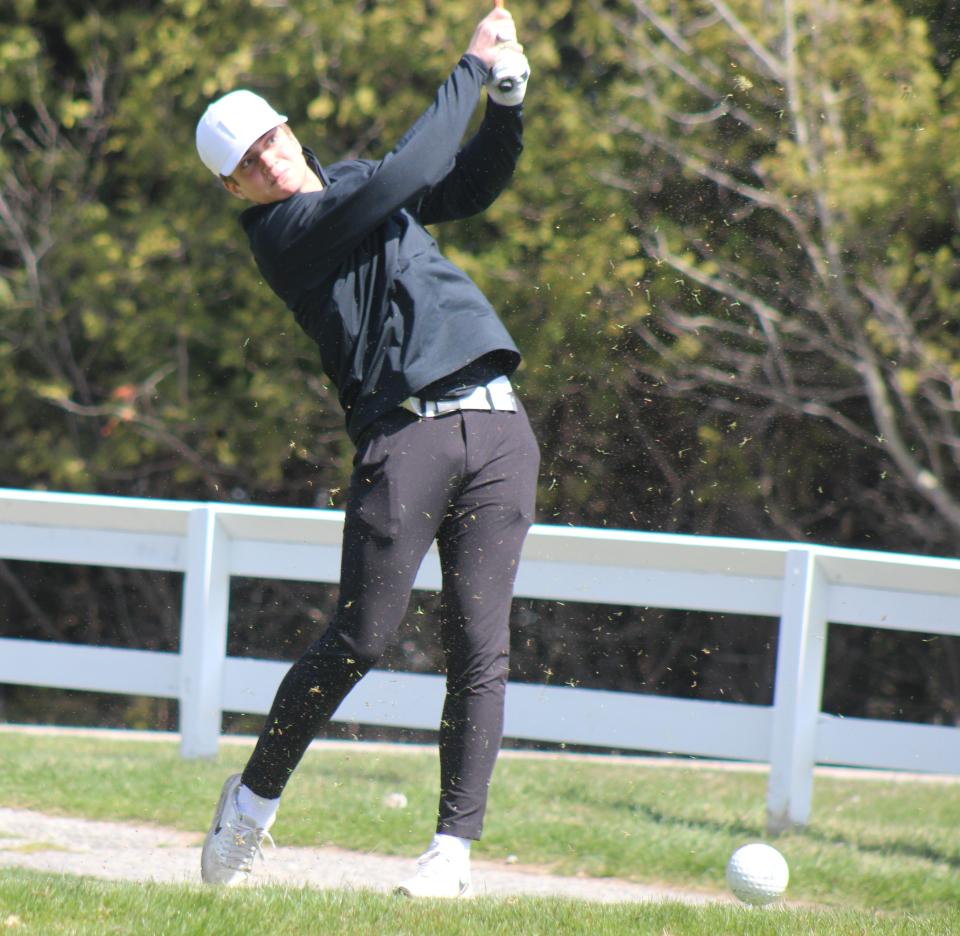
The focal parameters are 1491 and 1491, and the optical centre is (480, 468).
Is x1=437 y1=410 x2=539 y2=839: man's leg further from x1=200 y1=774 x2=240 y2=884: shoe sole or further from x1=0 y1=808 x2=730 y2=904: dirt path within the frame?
x1=200 y1=774 x2=240 y2=884: shoe sole

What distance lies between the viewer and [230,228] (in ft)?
36.3

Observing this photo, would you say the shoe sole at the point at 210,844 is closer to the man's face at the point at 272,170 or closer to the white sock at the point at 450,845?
the white sock at the point at 450,845

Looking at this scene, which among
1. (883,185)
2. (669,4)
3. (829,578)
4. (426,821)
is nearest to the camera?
(426,821)

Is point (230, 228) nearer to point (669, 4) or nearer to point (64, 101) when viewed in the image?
point (64, 101)

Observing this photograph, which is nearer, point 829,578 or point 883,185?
point 829,578

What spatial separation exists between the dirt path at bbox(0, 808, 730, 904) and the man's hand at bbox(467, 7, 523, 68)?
2104 mm

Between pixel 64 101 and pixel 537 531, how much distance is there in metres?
7.10

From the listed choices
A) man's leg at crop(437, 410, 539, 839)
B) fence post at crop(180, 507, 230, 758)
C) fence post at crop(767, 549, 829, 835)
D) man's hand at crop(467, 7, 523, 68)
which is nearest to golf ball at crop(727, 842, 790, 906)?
man's leg at crop(437, 410, 539, 839)

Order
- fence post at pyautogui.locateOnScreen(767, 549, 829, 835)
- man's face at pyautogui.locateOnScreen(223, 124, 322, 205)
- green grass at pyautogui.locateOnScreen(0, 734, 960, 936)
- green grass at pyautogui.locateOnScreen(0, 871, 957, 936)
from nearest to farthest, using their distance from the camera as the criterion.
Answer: green grass at pyautogui.locateOnScreen(0, 871, 957, 936) → green grass at pyautogui.locateOnScreen(0, 734, 960, 936) → man's face at pyautogui.locateOnScreen(223, 124, 322, 205) → fence post at pyautogui.locateOnScreen(767, 549, 829, 835)

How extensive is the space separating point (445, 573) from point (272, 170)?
3.45 feet

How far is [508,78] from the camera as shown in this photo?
11.8ft

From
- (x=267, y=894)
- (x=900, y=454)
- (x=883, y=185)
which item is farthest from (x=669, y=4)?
(x=267, y=894)

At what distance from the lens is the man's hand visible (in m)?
3.63

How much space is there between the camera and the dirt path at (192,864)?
412 cm
